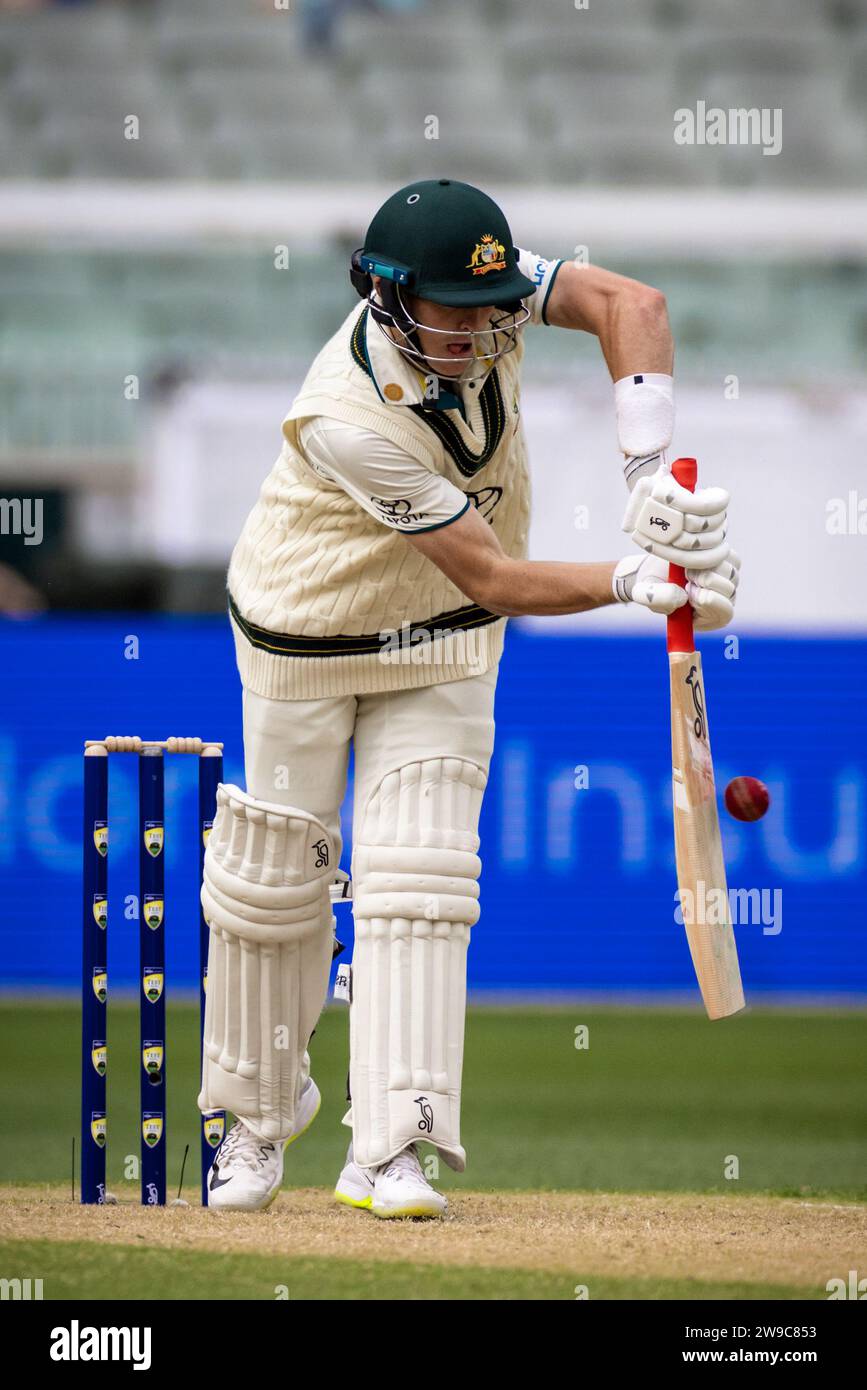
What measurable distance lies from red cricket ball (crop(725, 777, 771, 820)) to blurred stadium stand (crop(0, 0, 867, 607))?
328 inches

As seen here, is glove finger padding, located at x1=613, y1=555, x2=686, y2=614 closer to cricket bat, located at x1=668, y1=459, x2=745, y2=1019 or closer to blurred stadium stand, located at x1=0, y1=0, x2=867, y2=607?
cricket bat, located at x1=668, y1=459, x2=745, y2=1019

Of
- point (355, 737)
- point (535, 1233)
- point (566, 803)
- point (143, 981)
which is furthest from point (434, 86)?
point (535, 1233)

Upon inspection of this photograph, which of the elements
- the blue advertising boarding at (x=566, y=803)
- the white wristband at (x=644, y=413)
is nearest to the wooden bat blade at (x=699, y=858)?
the white wristband at (x=644, y=413)

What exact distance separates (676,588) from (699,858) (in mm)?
461

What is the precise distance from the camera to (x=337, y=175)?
40.2 feet

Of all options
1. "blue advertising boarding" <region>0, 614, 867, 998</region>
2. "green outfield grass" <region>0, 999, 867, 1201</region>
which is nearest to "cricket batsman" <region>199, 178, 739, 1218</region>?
"green outfield grass" <region>0, 999, 867, 1201</region>

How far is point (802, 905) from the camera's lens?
6375 millimetres

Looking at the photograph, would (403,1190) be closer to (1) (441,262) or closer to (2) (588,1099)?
(1) (441,262)

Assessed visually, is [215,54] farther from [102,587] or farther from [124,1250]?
[124,1250]

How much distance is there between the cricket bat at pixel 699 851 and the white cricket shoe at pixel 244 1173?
78cm

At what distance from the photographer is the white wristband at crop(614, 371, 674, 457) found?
119 inches

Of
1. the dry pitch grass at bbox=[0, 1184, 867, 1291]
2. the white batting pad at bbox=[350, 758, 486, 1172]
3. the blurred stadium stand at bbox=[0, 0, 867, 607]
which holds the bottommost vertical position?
the dry pitch grass at bbox=[0, 1184, 867, 1291]

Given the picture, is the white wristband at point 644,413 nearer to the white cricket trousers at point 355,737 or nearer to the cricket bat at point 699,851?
the cricket bat at point 699,851

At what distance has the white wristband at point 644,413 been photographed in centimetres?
302
